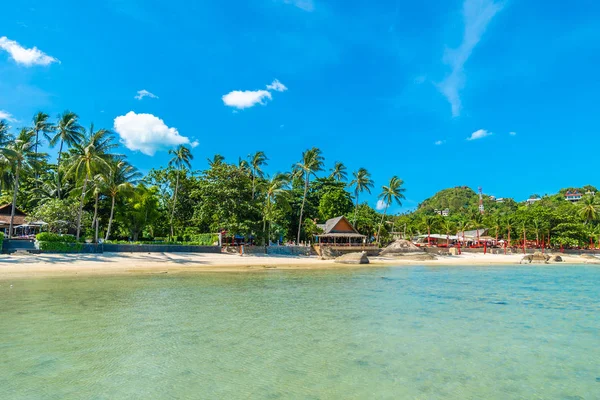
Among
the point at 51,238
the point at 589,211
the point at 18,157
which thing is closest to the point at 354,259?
the point at 51,238

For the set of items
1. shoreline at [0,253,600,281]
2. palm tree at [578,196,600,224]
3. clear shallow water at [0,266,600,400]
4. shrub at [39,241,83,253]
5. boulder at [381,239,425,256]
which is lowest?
clear shallow water at [0,266,600,400]

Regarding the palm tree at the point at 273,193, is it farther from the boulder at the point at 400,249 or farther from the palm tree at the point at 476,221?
Result: the palm tree at the point at 476,221

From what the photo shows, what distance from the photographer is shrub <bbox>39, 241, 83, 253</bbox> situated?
2467 centimetres

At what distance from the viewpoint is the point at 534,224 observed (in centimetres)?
5169

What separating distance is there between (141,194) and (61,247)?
11.5 m

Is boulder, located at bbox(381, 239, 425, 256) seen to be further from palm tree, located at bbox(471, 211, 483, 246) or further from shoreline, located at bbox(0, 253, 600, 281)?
palm tree, located at bbox(471, 211, 483, 246)

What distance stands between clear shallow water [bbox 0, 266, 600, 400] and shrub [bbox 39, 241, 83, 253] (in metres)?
12.6

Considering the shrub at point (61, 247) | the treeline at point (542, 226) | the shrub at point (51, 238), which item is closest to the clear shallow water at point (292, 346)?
the shrub at point (61, 247)

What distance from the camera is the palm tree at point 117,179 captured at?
31.9m

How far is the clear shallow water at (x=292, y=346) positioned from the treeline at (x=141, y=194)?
19881mm

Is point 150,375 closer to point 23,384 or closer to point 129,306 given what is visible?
point 23,384

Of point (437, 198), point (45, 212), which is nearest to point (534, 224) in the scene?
point (45, 212)

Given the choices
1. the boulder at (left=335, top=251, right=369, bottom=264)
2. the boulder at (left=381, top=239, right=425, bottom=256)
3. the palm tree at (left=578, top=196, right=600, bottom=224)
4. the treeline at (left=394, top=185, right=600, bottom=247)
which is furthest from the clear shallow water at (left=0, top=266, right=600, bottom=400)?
the palm tree at (left=578, top=196, right=600, bottom=224)

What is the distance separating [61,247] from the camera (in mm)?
25188
